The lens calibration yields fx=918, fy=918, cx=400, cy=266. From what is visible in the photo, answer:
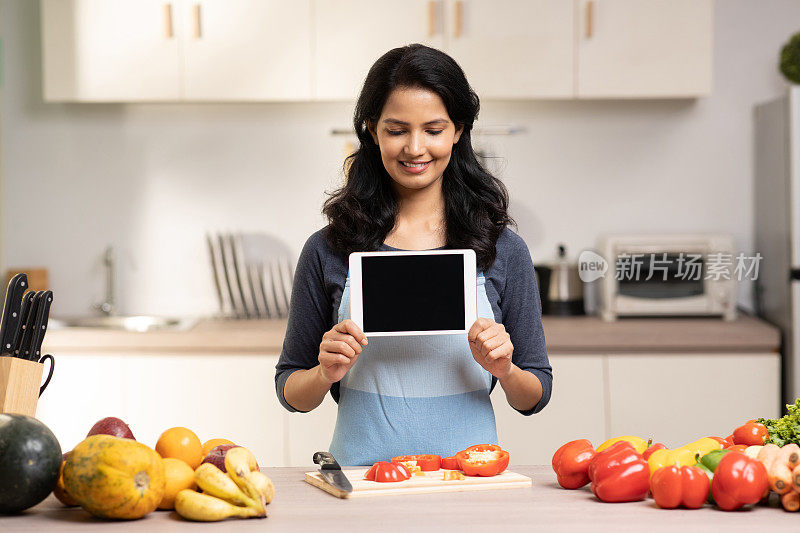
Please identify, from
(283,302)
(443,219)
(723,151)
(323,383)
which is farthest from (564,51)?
(323,383)

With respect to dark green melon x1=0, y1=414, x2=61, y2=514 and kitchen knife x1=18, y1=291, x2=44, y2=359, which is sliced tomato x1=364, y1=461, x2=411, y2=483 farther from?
kitchen knife x1=18, y1=291, x2=44, y2=359

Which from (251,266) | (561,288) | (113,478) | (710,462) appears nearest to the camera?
(113,478)

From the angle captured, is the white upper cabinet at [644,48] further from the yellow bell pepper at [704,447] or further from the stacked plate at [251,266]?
the yellow bell pepper at [704,447]

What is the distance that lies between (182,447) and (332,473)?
0.22m

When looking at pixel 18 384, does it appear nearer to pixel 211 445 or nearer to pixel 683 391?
pixel 211 445

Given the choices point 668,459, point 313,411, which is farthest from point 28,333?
point 313,411

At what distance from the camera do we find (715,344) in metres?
3.02

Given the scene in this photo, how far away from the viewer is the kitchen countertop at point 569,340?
3023 millimetres

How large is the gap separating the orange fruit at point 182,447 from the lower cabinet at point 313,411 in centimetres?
173

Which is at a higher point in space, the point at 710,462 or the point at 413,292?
the point at 413,292

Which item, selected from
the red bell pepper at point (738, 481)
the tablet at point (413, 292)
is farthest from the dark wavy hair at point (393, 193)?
the red bell pepper at point (738, 481)

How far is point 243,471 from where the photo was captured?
3.95ft

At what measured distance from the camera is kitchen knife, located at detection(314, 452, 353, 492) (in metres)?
1.28

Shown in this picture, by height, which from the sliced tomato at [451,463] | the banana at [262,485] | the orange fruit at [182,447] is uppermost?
the orange fruit at [182,447]
